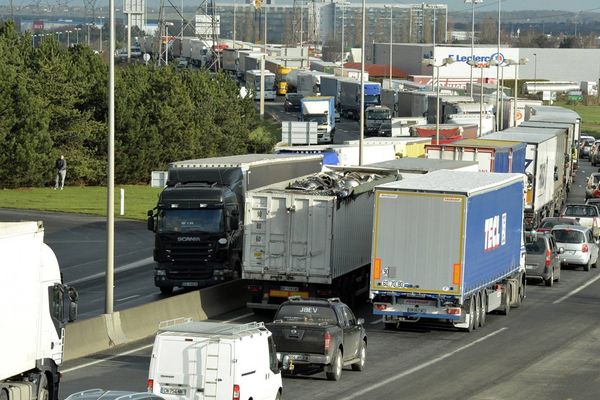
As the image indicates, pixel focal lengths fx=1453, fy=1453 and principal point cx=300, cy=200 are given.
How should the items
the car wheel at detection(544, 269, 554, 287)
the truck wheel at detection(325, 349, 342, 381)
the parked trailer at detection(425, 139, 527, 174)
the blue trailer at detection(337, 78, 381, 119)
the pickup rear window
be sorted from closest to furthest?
the truck wheel at detection(325, 349, 342, 381) → the pickup rear window → the car wheel at detection(544, 269, 554, 287) → the parked trailer at detection(425, 139, 527, 174) → the blue trailer at detection(337, 78, 381, 119)

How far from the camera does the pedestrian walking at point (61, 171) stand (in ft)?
229

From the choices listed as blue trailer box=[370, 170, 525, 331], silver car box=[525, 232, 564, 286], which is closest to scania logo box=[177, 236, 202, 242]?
blue trailer box=[370, 170, 525, 331]

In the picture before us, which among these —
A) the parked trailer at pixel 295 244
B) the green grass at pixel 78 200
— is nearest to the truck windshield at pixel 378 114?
the green grass at pixel 78 200

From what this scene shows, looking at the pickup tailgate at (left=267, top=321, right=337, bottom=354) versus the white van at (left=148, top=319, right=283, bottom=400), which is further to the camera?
the pickup tailgate at (left=267, top=321, right=337, bottom=354)

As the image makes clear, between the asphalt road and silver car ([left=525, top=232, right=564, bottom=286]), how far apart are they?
4.67 meters

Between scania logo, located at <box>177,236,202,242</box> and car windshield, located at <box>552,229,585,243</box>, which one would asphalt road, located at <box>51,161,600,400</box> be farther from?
car windshield, located at <box>552,229,585,243</box>

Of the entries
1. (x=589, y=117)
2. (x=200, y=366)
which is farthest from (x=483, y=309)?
(x=589, y=117)

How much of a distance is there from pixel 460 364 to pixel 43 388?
1063 centimetres

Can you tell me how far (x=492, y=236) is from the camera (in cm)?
3631

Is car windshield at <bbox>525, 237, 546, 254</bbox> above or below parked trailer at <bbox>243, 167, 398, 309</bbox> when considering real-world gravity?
below

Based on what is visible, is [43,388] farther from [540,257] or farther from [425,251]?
[540,257]

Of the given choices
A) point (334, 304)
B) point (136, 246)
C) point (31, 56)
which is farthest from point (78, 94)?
point (334, 304)

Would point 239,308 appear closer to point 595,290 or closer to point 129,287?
point 129,287

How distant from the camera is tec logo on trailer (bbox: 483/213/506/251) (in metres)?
35.6
